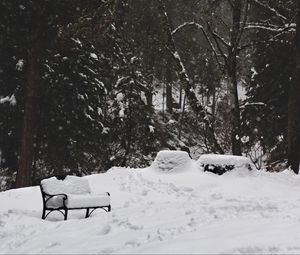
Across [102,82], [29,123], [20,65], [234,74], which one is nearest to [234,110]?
[234,74]

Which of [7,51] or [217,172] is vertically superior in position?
[7,51]

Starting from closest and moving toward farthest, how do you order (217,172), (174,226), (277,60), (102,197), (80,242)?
(80,242)
(174,226)
(102,197)
(217,172)
(277,60)

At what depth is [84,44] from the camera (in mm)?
18734

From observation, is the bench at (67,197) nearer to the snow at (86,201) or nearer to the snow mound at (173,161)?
the snow at (86,201)

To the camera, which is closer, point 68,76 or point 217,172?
point 217,172

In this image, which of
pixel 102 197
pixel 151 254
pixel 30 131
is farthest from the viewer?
pixel 30 131

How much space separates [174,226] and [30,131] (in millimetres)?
10358

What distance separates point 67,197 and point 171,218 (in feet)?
8.76

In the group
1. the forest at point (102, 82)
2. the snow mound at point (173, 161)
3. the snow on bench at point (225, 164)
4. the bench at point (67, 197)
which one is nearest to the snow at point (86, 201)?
the bench at point (67, 197)

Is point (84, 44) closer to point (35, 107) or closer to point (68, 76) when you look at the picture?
point (68, 76)

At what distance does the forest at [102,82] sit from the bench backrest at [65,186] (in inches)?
200

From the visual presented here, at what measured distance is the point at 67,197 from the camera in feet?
34.4

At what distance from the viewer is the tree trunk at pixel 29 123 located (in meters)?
17.2

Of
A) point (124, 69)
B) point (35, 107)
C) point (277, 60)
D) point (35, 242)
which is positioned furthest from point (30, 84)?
point (277, 60)
